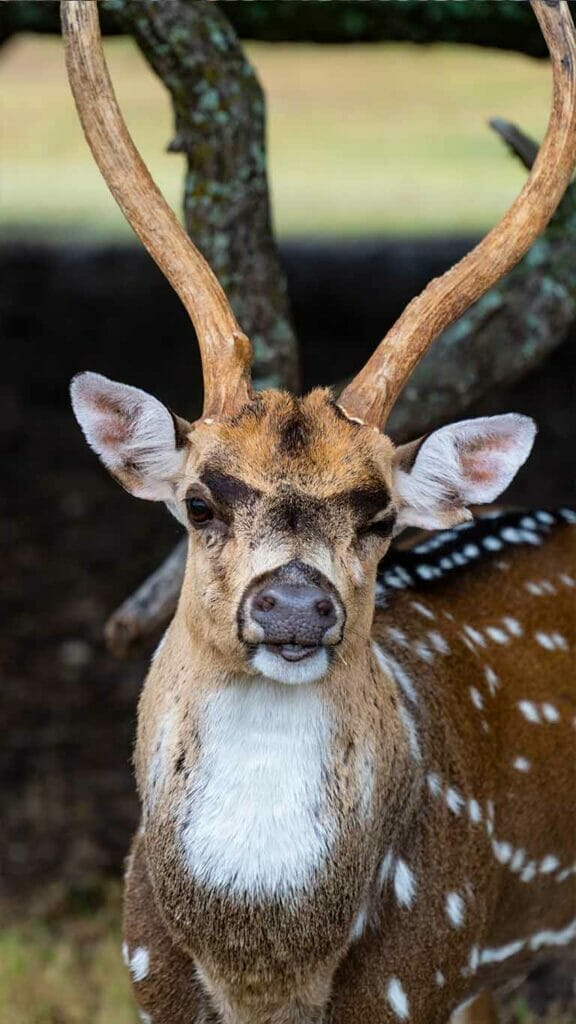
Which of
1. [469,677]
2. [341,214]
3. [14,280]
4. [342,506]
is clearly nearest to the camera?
[342,506]

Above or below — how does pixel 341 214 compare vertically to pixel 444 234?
below

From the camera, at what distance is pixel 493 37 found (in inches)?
203

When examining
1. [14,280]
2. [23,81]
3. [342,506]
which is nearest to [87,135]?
[342,506]

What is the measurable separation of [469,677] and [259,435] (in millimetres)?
1100

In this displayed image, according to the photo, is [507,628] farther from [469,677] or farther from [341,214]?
[341,214]

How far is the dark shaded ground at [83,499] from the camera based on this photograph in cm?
613

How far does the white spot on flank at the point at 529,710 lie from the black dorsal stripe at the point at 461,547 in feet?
1.30

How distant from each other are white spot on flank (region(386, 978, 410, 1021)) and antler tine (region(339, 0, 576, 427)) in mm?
1214

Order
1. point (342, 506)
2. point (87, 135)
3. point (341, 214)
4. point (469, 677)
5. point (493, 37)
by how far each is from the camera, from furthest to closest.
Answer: point (341, 214) < point (493, 37) < point (469, 677) < point (87, 135) < point (342, 506)

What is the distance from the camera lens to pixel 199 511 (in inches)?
122

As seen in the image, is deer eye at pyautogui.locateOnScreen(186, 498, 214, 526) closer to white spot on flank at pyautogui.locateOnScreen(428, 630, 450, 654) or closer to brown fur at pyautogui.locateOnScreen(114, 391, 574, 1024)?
brown fur at pyautogui.locateOnScreen(114, 391, 574, 1024)

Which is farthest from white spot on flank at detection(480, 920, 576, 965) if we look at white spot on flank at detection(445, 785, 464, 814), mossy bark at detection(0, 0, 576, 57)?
mossy bark at detection(0, 0, 576, 57)

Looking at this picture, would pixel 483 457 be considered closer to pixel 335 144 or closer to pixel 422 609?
pixel 422 609

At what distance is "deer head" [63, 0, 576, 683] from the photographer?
9.58 feet
